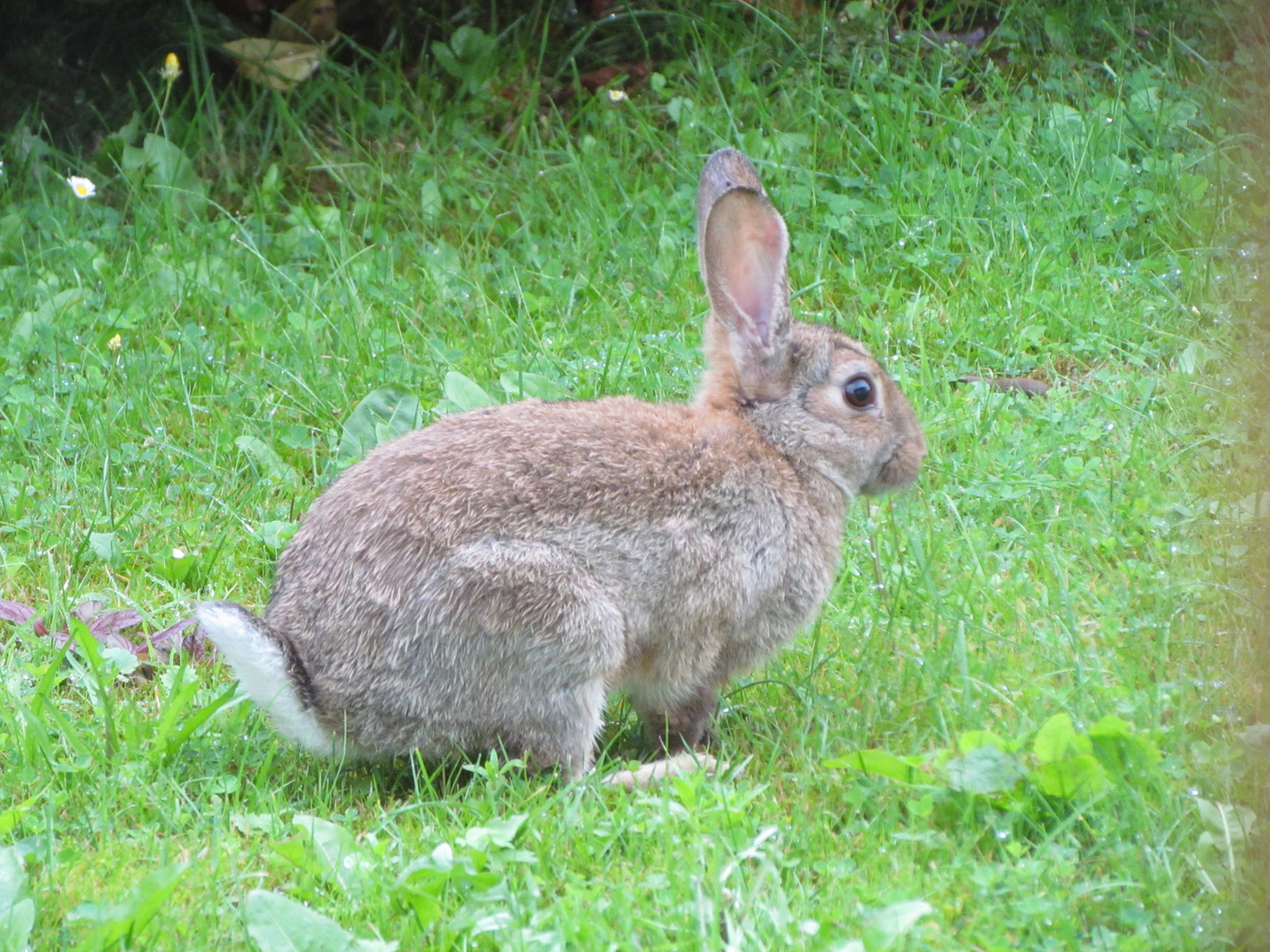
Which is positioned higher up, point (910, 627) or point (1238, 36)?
point (1238, 36)

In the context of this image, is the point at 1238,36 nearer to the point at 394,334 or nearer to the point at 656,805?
the point at 394,334

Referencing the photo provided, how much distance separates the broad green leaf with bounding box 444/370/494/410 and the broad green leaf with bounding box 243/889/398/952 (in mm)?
2304

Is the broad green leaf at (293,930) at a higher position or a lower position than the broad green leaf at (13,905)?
higher

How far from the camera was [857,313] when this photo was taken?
223 inches

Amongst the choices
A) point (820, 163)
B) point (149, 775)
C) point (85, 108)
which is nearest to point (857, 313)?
point (820, 163)

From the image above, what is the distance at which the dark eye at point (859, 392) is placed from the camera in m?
4.09

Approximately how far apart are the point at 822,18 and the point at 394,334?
8.38ft

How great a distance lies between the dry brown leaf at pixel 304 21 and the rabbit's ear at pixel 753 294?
158 inches

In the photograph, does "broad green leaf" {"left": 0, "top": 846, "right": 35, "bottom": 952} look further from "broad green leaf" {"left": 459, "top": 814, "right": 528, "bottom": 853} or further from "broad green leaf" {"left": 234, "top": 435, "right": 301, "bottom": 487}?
"broad green leaf" {"left": 234, "top": 435, "right": 301, "bottom": 487}

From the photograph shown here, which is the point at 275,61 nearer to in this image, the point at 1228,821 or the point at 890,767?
the point at 890,767

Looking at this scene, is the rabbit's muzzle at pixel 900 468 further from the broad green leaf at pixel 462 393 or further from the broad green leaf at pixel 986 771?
the broad green leaf at pixel 462 393

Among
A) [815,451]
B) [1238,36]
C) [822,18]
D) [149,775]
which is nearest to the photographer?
[149,775]

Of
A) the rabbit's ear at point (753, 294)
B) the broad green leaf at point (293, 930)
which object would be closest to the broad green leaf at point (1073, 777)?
the broad green leaf at point (293, 930)

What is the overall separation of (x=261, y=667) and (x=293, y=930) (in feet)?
2.67
